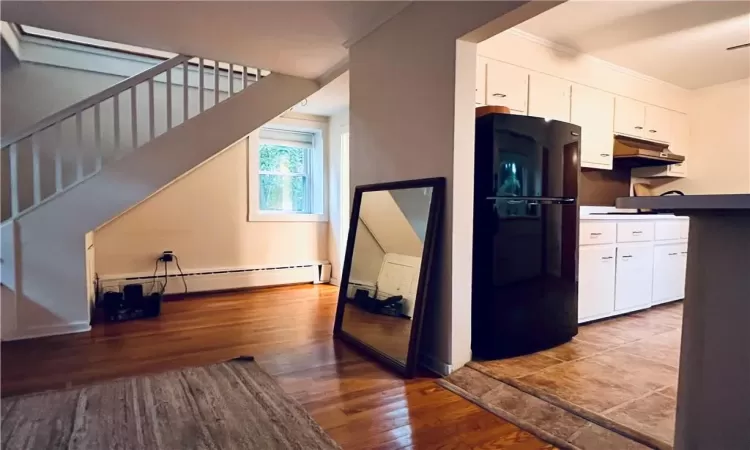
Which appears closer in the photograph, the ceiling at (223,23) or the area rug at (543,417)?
the area rug at (543,417)

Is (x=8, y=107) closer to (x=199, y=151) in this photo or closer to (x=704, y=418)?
(x=199, y=151)

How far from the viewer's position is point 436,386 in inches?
87.0

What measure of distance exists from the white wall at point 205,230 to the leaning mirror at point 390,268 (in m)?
2.15

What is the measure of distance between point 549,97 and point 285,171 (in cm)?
320

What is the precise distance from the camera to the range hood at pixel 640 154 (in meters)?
4.01

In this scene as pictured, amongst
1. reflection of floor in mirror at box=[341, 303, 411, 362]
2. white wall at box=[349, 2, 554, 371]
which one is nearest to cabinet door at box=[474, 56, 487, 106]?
white wall at box=[349, 2, 554, 371]

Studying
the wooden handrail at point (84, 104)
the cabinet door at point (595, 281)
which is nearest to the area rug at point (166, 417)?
the wooden handrail at point (84, 104)

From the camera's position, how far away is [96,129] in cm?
315

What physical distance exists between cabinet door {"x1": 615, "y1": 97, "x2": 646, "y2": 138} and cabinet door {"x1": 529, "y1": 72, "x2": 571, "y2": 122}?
766 mm

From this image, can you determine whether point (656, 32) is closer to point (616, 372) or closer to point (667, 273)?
point (667, 273)

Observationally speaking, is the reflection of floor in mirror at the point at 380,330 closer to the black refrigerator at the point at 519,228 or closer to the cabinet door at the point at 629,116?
the black refrigerator at the point at 519,228

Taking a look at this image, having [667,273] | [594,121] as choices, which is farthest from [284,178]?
[667,273]

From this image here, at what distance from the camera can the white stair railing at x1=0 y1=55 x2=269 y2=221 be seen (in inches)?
122

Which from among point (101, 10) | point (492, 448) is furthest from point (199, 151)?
point (492, 448)
